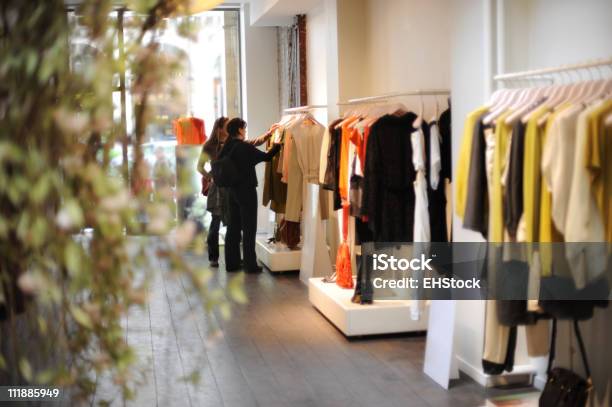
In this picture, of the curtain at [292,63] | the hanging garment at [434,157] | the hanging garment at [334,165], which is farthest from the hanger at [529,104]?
the curtain at [292,63]

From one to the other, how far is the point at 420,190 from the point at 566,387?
170cm

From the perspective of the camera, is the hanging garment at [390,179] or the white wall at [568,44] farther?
the hanging garment at [390,179]

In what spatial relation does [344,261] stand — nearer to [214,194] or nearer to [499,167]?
[499,167]

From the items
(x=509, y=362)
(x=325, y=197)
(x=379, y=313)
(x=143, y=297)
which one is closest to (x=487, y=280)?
(x=509, y=362)

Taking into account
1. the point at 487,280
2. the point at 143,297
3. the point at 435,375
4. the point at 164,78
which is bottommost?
the point at 435,375

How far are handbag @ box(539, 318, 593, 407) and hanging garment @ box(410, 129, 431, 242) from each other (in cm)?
137

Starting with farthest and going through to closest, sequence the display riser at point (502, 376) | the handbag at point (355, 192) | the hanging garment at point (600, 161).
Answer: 1. the handbag at point (355, 192)
2. the display riser at point (502, 376)
3. the hanging garment at point (600, 161)

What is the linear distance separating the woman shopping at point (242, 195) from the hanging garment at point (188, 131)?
7.26 feet

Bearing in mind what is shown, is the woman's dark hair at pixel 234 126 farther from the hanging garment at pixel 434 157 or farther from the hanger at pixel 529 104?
the hanger at pixel 529 104

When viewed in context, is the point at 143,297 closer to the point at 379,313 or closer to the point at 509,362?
the point at 509,362

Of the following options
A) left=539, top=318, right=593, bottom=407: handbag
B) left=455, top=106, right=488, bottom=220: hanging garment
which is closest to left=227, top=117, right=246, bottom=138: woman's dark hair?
left=455, top=106, right=488, bottom=220: hanging garment

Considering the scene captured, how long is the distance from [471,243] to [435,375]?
79cm

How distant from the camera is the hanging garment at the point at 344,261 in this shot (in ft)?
20.0

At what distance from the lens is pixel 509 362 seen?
12.8ft
